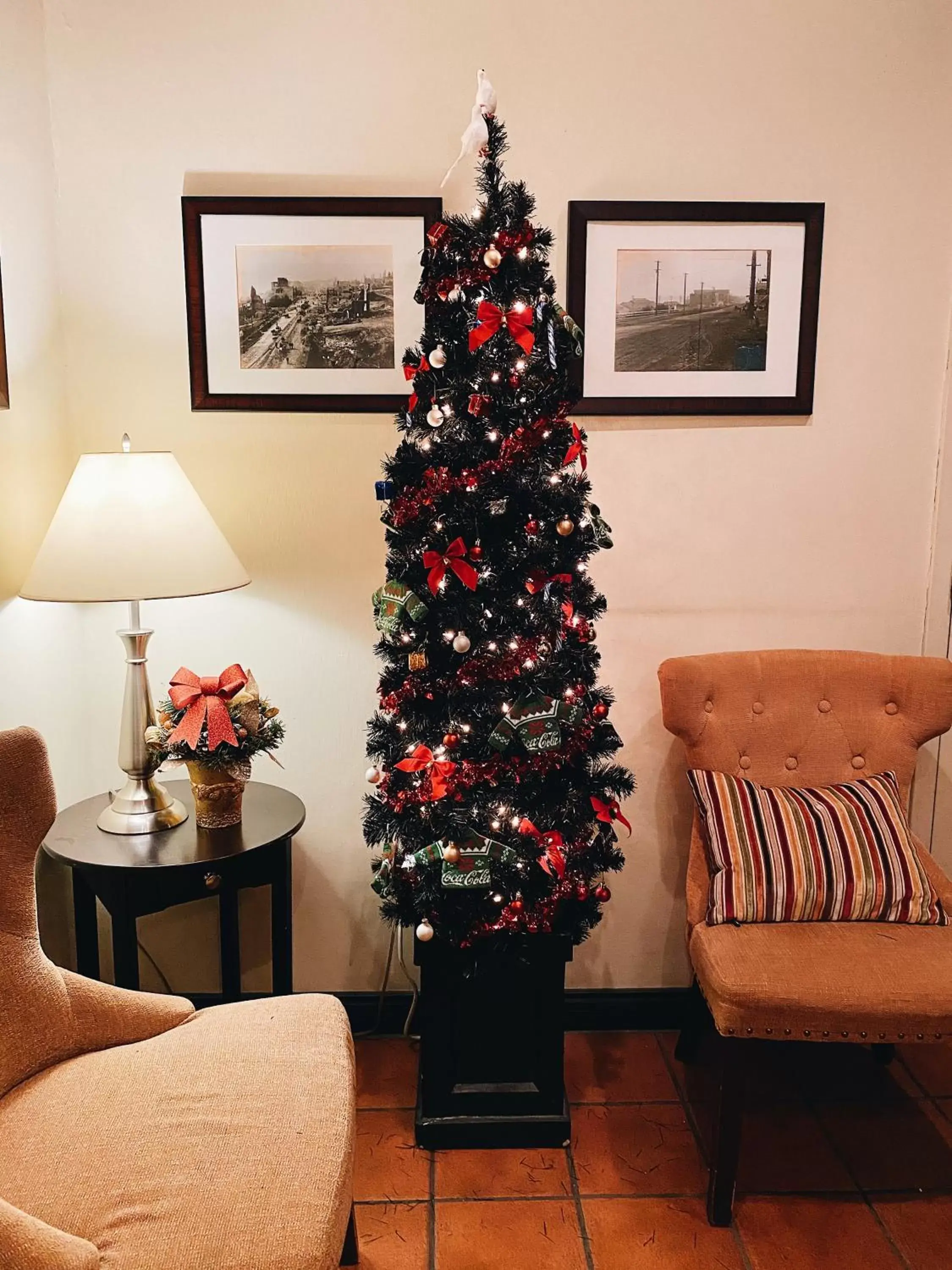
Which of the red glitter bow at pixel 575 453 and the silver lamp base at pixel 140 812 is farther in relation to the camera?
the silver lamp base at pixel 140 812

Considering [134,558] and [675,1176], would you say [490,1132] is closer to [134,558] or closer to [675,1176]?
[675,1176]

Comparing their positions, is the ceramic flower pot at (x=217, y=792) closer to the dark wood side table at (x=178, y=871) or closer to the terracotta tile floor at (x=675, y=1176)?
the dark wood side table at (x=178, y=871)

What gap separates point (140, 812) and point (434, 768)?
2.28 feet

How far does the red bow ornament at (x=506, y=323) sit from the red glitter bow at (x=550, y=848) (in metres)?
0.95

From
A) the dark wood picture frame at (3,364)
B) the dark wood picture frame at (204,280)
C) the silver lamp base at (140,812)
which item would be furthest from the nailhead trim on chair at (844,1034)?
the dark wood picture frame at (3,364)

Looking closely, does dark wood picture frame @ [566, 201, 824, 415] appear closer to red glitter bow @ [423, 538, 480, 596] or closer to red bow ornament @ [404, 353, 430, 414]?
red bow ornament @ [404, 353, 430, 414]

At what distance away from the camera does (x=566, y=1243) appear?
1935mm

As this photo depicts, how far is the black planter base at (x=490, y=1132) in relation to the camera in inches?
85.8

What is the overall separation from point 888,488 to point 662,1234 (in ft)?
5.82

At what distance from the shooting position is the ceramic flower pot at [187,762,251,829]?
6.98 ft

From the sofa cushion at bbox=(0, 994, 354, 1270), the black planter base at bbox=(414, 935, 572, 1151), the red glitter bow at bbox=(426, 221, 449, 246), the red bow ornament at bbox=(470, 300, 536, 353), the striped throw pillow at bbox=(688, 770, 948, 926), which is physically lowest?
the black planter base at bbox=(414, 935, 572, 1151)

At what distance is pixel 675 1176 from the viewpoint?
2107 mm

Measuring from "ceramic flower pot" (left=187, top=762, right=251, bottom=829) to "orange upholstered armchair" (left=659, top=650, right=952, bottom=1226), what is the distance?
0.99 meters

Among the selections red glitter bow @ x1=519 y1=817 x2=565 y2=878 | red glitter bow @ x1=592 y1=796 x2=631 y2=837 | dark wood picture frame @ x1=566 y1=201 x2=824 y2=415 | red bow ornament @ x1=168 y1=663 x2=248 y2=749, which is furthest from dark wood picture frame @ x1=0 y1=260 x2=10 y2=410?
red glitter bow @ x1=592 y1=796 x2=631 y2=837
